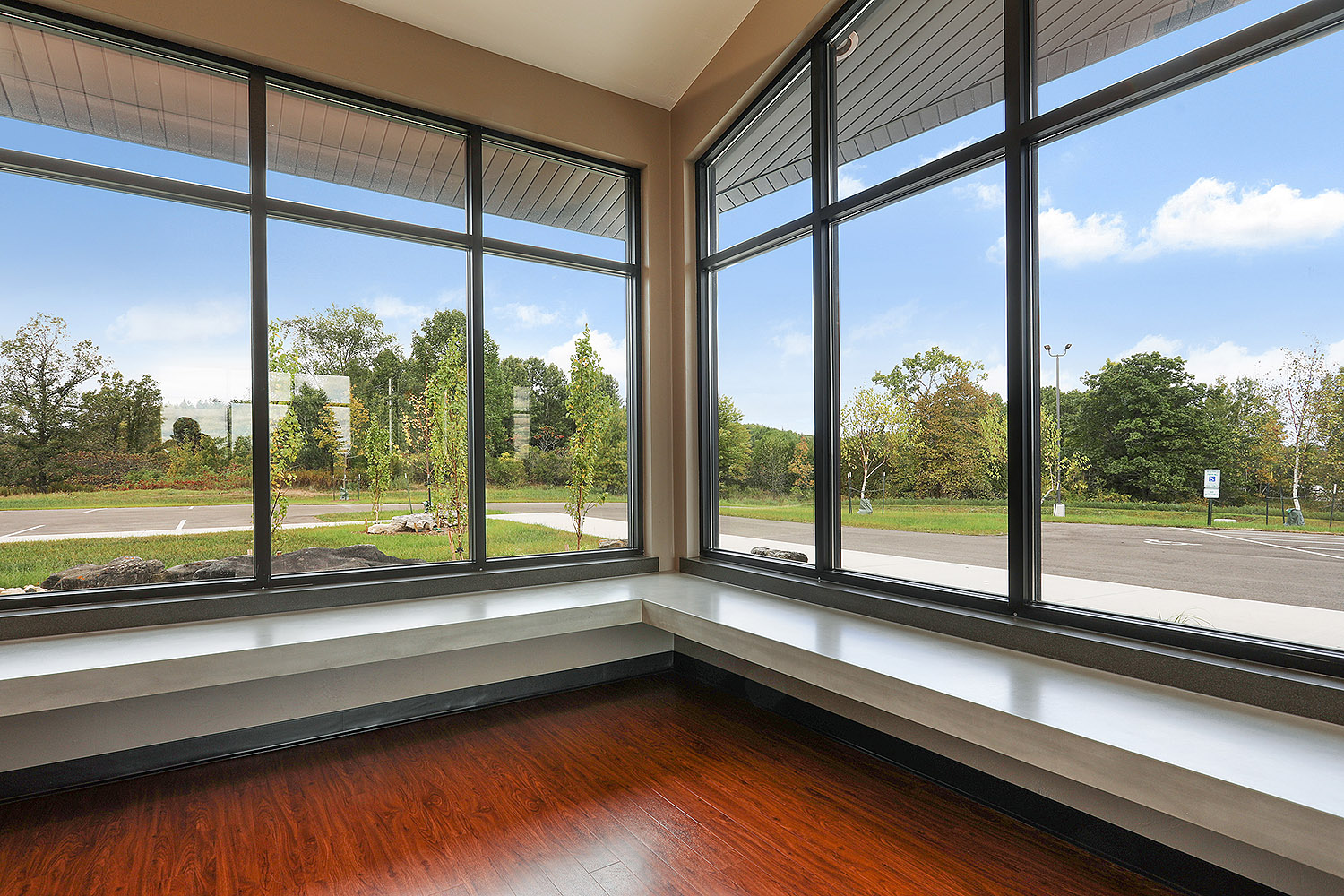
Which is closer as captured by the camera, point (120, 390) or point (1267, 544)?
point (1267, 544)

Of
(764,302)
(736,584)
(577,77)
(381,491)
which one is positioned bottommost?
(736,584)

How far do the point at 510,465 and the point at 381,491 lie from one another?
710mm

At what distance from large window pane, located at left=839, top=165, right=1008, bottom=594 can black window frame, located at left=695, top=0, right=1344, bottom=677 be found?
0.07 m

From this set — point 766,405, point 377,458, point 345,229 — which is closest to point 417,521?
point 377,458

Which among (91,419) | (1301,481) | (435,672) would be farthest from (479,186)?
(1301,481)

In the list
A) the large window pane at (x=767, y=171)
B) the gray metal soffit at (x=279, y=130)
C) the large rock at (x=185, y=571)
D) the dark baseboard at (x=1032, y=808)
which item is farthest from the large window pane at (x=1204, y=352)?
the large rock at (x=185, y=571)

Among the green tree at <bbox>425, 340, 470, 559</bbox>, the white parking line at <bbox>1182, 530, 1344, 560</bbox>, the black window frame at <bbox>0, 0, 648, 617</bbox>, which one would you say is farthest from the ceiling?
the white parking line at <bbox>1182, 530, 1344, 560</bbox>

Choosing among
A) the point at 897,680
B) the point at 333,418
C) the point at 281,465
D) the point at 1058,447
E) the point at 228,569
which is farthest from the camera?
the point at 333,418

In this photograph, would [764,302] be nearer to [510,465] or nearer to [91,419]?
[510,465]

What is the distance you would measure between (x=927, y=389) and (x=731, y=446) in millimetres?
1412

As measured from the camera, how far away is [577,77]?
13.0ft

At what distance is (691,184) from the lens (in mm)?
4250

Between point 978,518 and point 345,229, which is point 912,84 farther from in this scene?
point 345,229

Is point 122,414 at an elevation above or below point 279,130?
below
